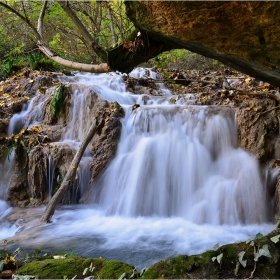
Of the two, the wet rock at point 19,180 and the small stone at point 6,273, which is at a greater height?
the wet rock at point 19,180

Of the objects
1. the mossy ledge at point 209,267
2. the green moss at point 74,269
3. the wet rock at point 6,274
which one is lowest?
the wet rock at point 6,274

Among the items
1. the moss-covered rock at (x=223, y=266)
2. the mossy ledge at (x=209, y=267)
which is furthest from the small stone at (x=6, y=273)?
the moss-covered rock at (x=223, y=266)

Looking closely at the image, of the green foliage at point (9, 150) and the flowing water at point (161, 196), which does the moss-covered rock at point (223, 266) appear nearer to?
the flowing water at point (161, 196)

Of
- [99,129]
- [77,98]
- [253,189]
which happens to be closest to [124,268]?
[253,189]

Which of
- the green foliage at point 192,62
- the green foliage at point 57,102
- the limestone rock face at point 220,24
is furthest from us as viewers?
the green foliage at point 192,62

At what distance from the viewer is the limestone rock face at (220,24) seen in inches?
74.1

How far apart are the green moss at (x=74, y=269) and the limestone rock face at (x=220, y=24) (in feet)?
6.57

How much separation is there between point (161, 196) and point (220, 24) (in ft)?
15.9

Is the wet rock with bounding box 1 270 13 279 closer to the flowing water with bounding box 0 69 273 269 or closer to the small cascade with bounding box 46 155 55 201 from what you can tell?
the flowing water with bounding box 0 69 273 269

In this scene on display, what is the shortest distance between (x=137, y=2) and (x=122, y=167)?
16.8 feet

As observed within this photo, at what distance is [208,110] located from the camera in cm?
725

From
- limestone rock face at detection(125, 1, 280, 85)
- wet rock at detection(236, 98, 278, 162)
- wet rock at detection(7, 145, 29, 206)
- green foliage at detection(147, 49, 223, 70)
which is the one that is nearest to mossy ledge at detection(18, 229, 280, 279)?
limestone rock face at detection(125, 1, 280, 85)

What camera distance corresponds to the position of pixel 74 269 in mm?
2621

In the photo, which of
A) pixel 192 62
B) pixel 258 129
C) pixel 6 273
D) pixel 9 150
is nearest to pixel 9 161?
pixel 9 150
